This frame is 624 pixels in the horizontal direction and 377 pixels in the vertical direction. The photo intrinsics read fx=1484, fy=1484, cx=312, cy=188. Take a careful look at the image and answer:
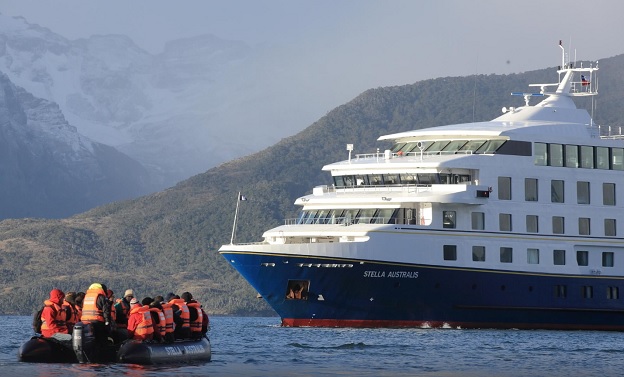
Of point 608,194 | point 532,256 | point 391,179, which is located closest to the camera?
point 391,179

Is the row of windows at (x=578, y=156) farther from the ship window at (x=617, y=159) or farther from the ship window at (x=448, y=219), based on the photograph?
the ship window at (x=448, y=219)

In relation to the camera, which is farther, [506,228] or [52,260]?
[52,260]

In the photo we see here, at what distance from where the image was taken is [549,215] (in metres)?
63.7

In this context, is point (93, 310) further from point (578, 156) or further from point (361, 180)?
point (578, 156)

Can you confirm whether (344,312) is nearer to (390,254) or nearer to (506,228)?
(390,254)

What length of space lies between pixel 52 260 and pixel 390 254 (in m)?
81.3

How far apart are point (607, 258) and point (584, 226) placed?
1794 millimetres

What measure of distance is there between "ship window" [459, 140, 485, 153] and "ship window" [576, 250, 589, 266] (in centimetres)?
659

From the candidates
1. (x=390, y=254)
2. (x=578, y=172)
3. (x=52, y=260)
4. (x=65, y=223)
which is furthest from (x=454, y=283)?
(x=65, y=223)

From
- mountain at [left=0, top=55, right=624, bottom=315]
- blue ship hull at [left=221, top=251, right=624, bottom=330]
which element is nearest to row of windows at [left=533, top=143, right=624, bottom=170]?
blue ship hull at [left=221, top=251, right=624, bottom=330]

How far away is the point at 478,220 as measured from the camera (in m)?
62.1

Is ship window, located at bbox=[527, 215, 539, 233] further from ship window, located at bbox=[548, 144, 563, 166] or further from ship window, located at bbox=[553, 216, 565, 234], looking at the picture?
ship window, located at bbox=[548, 144, 563, 166]

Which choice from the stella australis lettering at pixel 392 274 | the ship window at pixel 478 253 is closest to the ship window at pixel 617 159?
the ship window at pixel 478 253

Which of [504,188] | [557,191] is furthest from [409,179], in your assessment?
[557,191]
